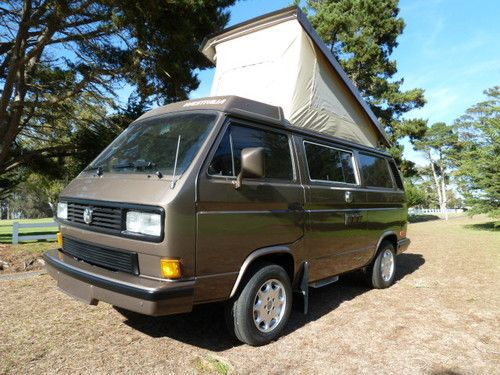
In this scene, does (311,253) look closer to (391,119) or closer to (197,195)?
(197,195)

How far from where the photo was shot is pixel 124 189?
3.45 meters

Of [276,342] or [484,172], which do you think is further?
[484,172]

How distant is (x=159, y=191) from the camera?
3.21 m

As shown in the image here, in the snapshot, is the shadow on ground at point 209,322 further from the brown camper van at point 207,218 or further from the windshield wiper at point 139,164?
the windshield wiper at point 139,164

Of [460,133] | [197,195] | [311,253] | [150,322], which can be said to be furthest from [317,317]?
[460,133]

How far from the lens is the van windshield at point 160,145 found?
11.6 feet

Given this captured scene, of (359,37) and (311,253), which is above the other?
(359,37)

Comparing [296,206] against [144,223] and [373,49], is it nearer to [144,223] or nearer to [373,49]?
[144,223]

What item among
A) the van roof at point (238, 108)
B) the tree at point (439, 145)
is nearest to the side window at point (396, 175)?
the van roof at point (238, 108)

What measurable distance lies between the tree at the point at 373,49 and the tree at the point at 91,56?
38.8 feet

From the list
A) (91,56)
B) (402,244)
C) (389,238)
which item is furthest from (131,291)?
(91,56)

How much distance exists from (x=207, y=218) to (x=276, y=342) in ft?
5.17

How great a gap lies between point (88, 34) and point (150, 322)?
30.6 ft

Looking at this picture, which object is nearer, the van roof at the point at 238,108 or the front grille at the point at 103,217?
the front grille at the point at 103,217
